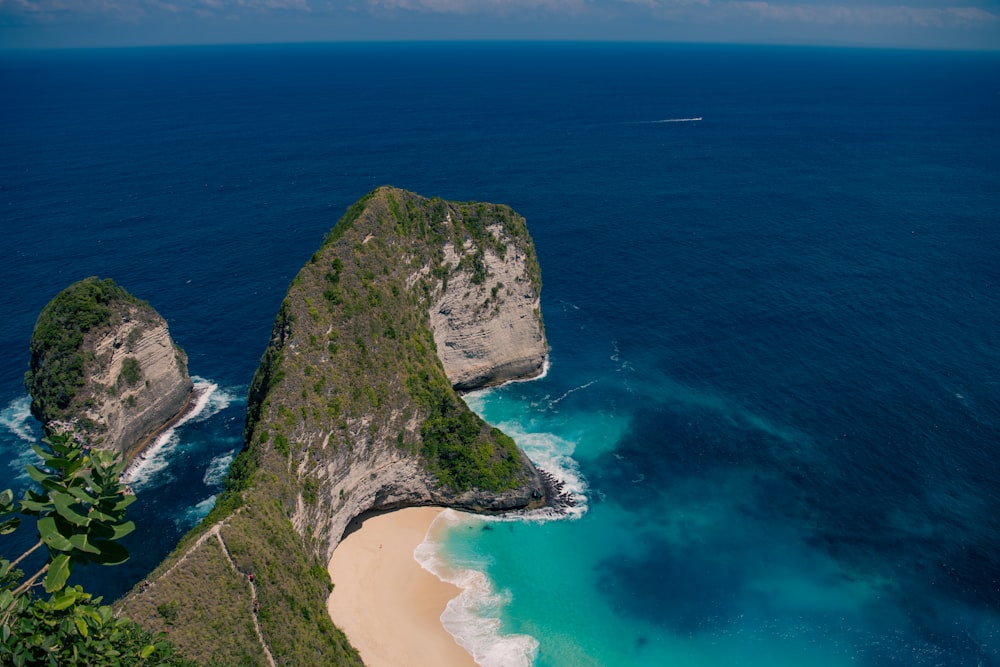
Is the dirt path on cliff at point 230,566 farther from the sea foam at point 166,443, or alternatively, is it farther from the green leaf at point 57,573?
the sea foam at point 166,443

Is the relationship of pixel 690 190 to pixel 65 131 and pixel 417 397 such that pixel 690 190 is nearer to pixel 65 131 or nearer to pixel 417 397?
pixel 417 397

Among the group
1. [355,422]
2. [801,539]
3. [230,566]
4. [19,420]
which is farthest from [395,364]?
[19,420]

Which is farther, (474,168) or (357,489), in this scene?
(474,168)

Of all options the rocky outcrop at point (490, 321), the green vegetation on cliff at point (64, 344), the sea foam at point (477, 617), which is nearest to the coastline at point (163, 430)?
the green vegetation on cliff at point (64, 344)

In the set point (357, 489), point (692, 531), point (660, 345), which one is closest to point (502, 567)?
point (357, 489)

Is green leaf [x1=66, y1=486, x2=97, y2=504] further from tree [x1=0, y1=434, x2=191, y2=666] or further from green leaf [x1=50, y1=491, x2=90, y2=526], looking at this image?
green leaf [x1=50, y1=491, x2=90, y2=526]

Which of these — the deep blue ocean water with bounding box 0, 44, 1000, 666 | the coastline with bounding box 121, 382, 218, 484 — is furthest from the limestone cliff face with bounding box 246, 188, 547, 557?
the coastline with bounding box 121, 382, 218, 484

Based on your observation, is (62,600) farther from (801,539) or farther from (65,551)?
(801,539)
